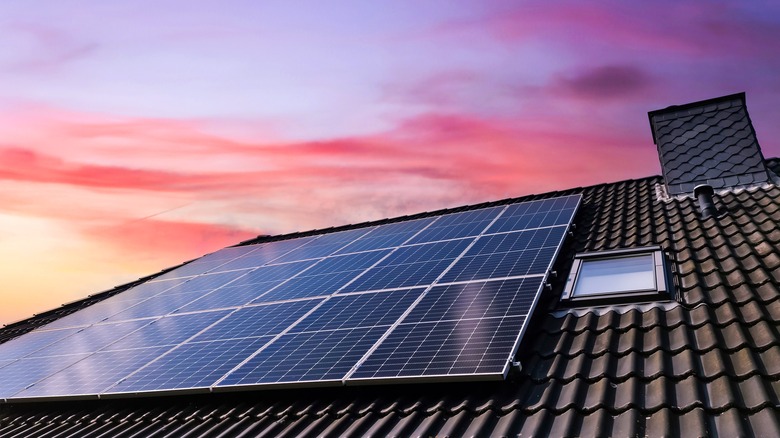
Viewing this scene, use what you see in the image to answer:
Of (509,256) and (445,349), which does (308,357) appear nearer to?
(445,349)

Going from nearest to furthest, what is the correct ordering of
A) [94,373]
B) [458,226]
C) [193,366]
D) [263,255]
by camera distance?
[193,366], [94,373], [458,226], [263,255]

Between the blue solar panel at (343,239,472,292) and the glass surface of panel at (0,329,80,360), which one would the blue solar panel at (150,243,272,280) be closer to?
the glass surface of panel at (0,329,80,360)

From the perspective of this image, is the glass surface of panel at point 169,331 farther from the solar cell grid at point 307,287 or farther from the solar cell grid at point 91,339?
the solar cell grid at point 307,287

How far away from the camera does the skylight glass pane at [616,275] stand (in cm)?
706

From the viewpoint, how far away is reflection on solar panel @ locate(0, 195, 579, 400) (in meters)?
6.37

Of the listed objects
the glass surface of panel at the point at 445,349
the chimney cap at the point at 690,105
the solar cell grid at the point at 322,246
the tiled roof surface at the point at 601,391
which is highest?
the chimney cap at the point at 690,105

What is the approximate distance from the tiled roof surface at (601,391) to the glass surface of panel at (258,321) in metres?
1.17

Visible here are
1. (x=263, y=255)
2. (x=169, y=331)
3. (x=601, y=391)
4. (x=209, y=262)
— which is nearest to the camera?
(x=601, y=391)

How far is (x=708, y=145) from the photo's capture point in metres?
12.0

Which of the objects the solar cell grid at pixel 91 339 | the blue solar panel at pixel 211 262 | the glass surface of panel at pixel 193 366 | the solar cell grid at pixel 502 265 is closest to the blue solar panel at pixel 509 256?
the solar cell grid at pixel 502 265

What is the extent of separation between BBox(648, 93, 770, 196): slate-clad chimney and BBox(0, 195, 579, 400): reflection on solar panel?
7.88 ft

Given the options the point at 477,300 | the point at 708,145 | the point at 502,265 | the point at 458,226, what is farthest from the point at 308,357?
the point at 708,145

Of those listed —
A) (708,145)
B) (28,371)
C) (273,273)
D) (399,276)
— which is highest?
(708,145)

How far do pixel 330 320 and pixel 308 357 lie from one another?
0.94m
